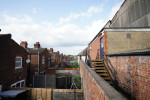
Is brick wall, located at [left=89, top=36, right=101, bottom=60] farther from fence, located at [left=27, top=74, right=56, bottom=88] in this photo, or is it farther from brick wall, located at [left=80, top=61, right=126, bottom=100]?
fence, located at [left=27, top=74, right=56, bottom=88]

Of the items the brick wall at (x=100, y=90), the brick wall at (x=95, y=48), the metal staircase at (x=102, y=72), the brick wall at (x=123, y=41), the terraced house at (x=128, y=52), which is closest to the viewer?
the brick wall at (x=100, y=90)

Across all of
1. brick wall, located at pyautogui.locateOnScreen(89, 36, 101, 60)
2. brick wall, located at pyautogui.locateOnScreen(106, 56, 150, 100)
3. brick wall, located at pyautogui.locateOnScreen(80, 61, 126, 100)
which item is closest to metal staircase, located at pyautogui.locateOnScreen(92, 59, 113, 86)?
brick wall, located at pyautogui.locateOnScreen(106, 56, 150, 100)

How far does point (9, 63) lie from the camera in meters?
9.09

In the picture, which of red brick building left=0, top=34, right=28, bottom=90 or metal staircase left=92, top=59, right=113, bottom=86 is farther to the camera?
red brick building left=0, top=34, right=28, bottom=90

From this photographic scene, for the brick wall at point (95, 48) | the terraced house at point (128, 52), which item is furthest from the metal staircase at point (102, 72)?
the brick wall at point (95, 48)

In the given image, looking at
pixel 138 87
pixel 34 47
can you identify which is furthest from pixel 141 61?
pixel 34 47

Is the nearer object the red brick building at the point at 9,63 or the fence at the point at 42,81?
the red brick building at the point at 9,63

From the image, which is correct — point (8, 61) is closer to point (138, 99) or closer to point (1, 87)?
point (1, 87)

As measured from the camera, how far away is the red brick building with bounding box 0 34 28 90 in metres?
8.41

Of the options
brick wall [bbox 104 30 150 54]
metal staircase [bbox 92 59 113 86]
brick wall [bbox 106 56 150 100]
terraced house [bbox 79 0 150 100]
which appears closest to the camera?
brick wall [bbox 106 56 150 100]

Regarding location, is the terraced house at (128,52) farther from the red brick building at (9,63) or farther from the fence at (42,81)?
the red brick building at (9,63)

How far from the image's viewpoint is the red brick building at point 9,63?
8.41 metres

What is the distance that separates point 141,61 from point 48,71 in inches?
852

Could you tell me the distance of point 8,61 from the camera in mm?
8984
